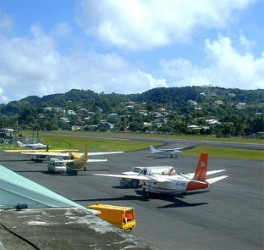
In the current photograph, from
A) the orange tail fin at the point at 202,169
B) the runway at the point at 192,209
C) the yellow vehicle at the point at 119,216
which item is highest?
the orange tail fin at the point at 202,169

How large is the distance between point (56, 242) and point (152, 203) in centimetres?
1957

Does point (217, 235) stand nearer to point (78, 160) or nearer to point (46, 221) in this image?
point (46, 221)

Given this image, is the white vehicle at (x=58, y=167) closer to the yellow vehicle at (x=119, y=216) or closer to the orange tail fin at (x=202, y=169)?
the orange tail fin at (x=202, y=169)

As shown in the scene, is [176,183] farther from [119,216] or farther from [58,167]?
[58,167]

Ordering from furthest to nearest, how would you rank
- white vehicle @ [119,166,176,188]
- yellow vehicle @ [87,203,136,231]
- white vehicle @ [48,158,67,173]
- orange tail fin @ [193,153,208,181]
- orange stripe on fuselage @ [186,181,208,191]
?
white vehicle @ [48,158,67,173]
white vehicle @ [119,166,176,188]
orange tail fin @ [193,153,208,181]
orange stripe on fuselage @ [186,181,208,191]
yellow vehicle @ [87,203,136,231]

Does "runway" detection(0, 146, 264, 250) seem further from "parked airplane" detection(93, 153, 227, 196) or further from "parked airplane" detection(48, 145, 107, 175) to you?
"parked airplane" detection(48, 145, 107, 175)

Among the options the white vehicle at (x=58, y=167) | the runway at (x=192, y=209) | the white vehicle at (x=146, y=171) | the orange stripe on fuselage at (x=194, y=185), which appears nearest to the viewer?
the runway at (x=192, y=209)

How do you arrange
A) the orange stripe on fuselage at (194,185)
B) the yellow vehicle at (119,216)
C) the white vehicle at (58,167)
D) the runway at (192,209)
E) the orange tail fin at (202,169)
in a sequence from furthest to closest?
the white vehicle at (58,167) → the orange tail fin at (202,169) → the orange stripe on fuselage at (194,185) → the runway at (192,209) → the yellow vehicle at (119,216)

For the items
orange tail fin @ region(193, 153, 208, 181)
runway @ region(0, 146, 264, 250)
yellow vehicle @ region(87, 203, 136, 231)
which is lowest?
runway @ region(0, 146, 264, 250)

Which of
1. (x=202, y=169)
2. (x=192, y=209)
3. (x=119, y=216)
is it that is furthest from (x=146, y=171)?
(x=119, y=216)

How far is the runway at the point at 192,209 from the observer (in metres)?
18.7

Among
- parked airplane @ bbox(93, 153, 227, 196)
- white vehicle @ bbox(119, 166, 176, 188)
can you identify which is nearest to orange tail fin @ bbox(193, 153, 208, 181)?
parked airplane @ bbox(93, 153, 227, 196)

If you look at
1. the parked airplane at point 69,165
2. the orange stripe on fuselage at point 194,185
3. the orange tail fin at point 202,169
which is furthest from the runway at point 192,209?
the orange tail fin at point 202,169

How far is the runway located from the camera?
1869 centimetres
